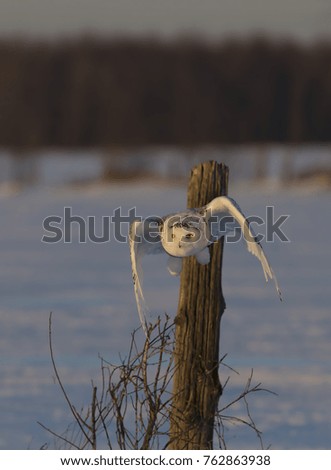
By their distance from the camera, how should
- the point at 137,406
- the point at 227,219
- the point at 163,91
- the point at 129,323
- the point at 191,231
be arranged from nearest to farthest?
1. the point at 191,231
2. the point at 227,219
3. the point at 137,406
4. the point at 129,323
5. the point at 163,91

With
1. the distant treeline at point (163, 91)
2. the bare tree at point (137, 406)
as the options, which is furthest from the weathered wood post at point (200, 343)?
the distant treeline at point (163, 91)

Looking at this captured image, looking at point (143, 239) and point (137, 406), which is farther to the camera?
point (137, 406)

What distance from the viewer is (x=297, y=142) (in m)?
27.8

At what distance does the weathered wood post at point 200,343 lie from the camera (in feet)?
11.1

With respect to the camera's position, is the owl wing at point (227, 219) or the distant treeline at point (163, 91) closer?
the owl wing at point (227, 219)

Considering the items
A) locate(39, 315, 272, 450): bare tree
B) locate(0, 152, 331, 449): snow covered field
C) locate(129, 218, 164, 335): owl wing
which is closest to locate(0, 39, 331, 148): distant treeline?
locate(0, 152, 331, 449): snow covered field

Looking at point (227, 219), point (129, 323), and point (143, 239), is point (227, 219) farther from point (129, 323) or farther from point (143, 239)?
point (129, 323)

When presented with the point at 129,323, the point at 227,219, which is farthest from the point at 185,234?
the point at 129,323

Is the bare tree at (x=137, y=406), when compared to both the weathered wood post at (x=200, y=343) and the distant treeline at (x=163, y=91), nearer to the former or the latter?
the weathered wood post at (x=200, y=343)

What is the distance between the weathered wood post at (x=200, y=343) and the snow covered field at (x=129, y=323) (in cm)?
128

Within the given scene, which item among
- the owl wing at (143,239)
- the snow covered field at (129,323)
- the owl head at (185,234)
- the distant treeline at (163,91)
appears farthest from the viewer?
the distant treeline at (163,91)

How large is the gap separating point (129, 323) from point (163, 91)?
2408cm

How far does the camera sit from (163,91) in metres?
31.0

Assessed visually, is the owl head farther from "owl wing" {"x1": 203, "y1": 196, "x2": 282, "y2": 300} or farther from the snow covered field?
the snow covered field
